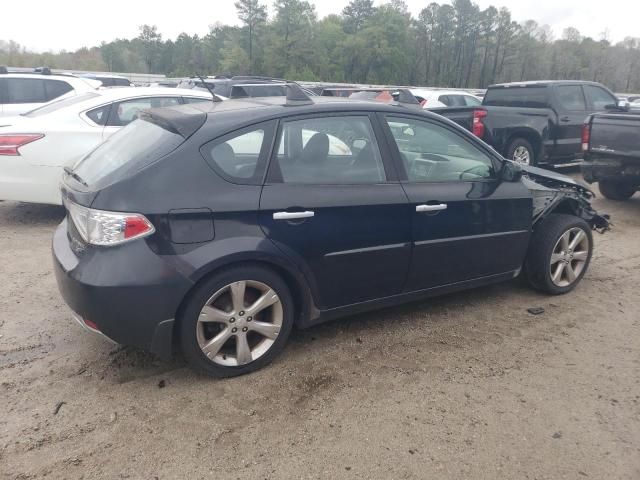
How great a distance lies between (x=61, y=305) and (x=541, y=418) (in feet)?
11.4

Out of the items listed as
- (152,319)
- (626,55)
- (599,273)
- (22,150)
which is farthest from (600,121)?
(626,55)

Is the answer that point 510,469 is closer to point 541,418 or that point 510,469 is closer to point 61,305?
point 541,418

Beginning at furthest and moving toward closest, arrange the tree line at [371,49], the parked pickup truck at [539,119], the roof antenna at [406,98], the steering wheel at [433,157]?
the tree line at [371,49]
the parked pickup truck at [539,119]
the roof antenna at [406,98]
the steering wheel at [433,157]

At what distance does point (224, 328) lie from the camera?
3104 millimetres

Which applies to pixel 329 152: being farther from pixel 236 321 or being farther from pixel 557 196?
pixel 557 196

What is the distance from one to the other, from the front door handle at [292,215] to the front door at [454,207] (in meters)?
0.78

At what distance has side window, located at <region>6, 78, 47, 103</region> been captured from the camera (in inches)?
384

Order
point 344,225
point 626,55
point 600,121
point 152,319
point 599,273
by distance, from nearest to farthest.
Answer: point 152,319, point 344,225, point 599,273, point 600,121, point 626,55

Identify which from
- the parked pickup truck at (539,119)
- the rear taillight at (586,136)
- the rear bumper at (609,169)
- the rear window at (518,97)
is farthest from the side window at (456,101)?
the rear bumper at (609,169)

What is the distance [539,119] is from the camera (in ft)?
32.1

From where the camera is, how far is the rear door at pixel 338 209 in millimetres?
3172

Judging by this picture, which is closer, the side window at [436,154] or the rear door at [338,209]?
the rear door at [338,209]

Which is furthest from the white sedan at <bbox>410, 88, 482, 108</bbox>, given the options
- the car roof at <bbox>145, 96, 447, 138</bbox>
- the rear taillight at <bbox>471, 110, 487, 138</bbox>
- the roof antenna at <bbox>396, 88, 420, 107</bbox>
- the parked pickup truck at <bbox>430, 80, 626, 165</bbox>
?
the car roof at <bbox>145, 96, 447, 138</bbox>

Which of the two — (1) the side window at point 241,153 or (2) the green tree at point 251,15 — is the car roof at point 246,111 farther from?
(2) the green tree at point 251,15
